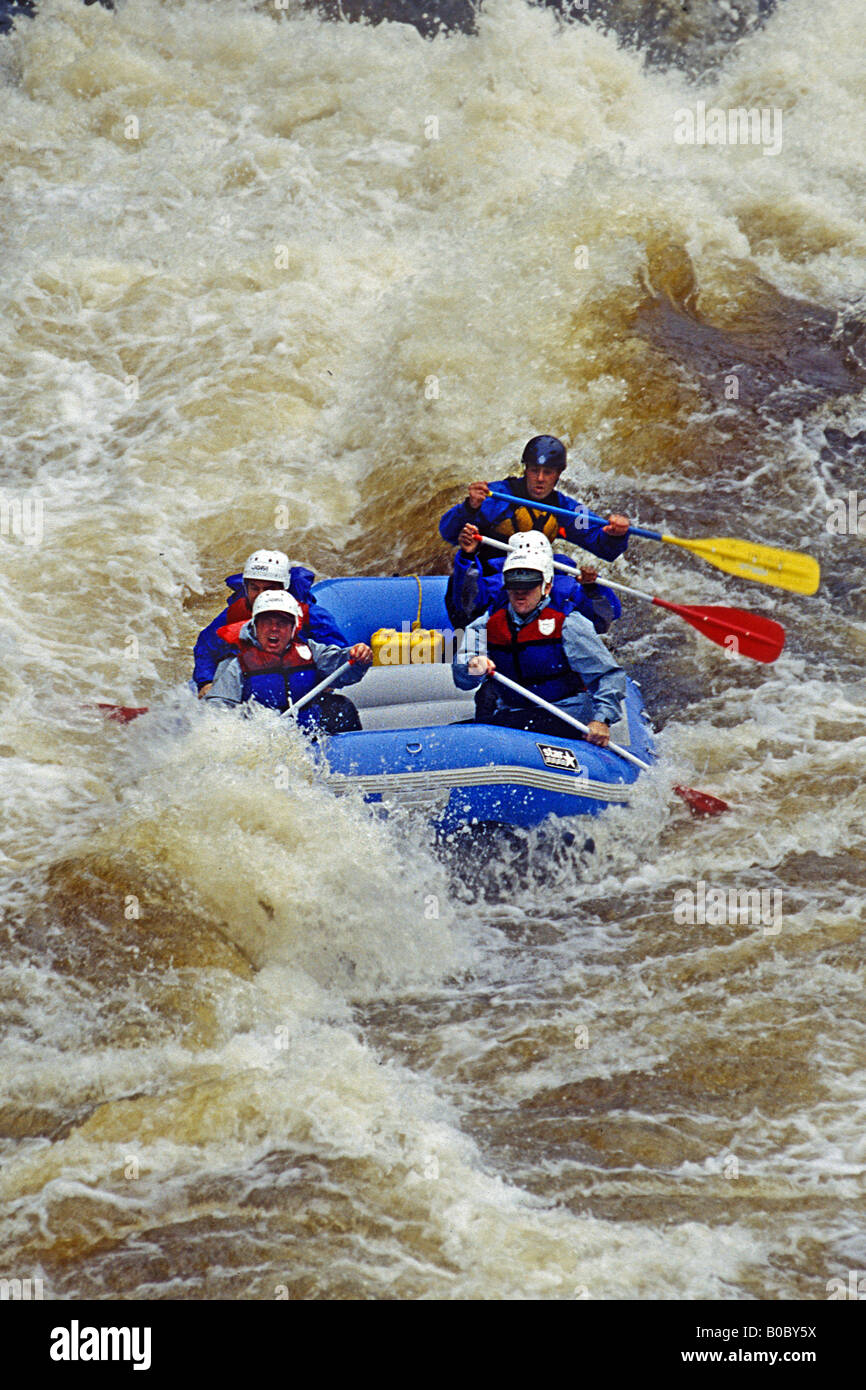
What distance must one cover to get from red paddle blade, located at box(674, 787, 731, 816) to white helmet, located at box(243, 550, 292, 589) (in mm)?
2247

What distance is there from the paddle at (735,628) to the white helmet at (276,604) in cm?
116

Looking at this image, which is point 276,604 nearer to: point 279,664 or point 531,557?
point 279,664

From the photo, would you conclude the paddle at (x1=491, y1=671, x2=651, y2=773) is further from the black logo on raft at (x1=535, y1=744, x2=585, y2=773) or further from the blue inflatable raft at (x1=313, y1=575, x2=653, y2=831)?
the black logo on raft at (x1=535, y1=744, x2=585, y2=773)

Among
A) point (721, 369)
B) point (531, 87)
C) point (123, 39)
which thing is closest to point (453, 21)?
point (531, 87)

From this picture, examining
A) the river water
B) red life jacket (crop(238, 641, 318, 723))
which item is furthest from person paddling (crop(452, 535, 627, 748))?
red life jacket (crop(238, 641, 318, 723))

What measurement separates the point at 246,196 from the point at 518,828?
942cm

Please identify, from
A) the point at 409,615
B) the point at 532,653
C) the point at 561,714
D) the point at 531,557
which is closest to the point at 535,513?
the point at 409,615

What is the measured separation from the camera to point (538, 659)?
642cm

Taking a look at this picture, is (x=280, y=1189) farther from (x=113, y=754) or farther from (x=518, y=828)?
(x=113, y=754)

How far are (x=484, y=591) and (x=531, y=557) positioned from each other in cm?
67

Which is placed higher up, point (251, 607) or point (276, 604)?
point (251, 607)

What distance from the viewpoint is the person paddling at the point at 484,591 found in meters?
6.79

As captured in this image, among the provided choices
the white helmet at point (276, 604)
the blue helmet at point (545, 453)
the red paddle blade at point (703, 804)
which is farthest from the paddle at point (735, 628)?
the white helmet at point (276, 604)

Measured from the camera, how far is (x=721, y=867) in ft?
19.4
